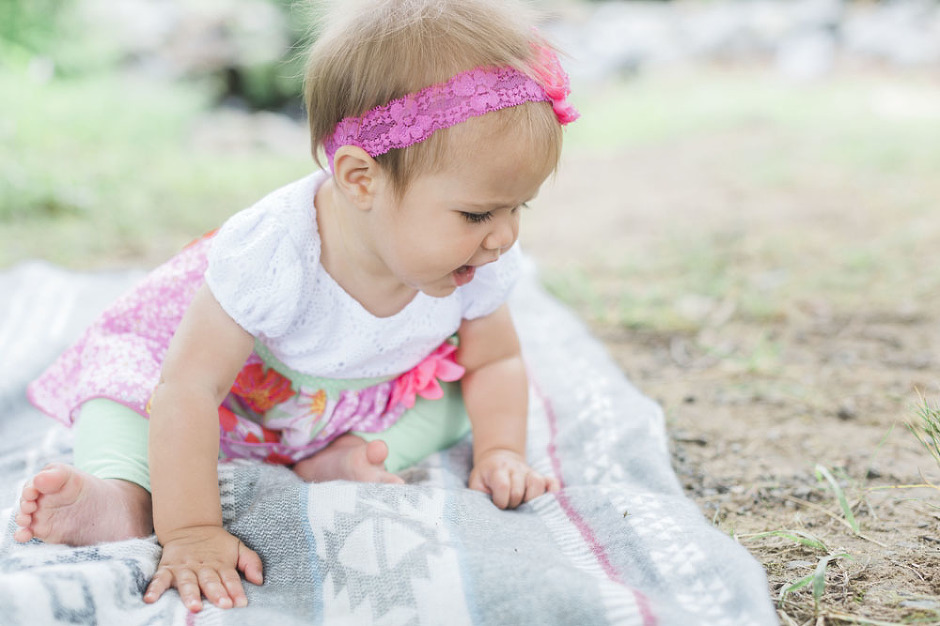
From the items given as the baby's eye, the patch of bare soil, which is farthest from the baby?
the patch of bare soil

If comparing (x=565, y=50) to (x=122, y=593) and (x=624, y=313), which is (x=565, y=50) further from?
(x=624, y=313)

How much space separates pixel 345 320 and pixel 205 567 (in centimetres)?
55

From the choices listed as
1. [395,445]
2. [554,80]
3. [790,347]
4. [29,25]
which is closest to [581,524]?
[395,445]

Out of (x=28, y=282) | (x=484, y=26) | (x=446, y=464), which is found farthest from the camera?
(x=28, y=282)

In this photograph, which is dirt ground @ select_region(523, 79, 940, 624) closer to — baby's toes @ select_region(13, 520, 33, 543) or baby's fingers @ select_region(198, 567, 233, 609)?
baby's fingers @ select_region(198, 567, 233, 609)

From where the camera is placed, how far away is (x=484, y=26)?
144 centimetres

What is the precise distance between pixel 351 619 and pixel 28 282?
7.21 feet

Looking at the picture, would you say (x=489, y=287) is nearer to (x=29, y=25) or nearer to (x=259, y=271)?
(x=259, y=271)

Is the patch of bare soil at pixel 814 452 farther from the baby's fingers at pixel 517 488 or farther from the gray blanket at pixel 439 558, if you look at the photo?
the baby's fingers at pixel 517 488

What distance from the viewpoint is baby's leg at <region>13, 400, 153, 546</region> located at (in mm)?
1401

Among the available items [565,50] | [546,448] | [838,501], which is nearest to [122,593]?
[546,448]

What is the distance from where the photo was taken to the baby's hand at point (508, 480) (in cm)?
169

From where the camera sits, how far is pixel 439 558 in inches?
53.1

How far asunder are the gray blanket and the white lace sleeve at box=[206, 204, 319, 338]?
1.03 feet
